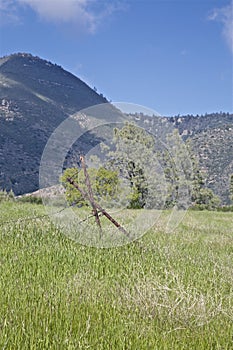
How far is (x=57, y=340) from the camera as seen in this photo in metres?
3.16

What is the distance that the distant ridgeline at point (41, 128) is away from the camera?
318 feet

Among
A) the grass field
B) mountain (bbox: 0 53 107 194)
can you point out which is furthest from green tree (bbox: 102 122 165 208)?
mountain (bbox: 0 53 107 194)

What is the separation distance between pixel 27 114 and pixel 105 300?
13659 cm

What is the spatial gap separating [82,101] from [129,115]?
169515 mm

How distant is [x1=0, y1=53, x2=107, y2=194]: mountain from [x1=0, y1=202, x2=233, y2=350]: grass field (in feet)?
274

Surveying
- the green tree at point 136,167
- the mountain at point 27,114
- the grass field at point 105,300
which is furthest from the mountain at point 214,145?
the grass field at point 105,300

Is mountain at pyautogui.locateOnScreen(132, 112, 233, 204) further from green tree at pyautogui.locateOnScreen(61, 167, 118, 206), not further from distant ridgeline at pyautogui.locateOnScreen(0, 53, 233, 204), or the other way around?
green tree at pyautogui.locateOnScreen(61, 167, 118, 206)

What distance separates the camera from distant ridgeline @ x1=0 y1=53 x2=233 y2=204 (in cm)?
9700

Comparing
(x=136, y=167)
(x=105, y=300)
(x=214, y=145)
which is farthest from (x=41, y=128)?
(x=105, y=300)

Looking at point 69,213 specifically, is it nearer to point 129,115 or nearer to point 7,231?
point 7,231

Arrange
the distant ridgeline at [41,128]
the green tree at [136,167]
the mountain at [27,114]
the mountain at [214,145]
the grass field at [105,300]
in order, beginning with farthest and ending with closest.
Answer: the mountain at [27,114] → the distant ridgeline at [41,128] → the mountain at [214,145] → the green tree at [136,167] → the grass field at [105,300]

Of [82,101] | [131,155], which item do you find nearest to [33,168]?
[82,101]

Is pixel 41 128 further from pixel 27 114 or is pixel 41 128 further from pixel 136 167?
pixel 136 167

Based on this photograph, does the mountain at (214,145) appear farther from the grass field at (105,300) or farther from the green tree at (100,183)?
the grass field at (105,300)
